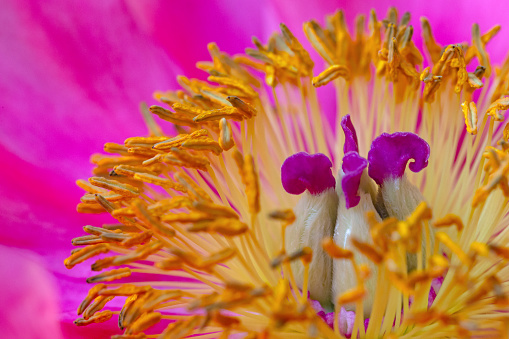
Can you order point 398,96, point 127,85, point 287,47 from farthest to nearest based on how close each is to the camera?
point 127,85
point 287,47
point 398,96

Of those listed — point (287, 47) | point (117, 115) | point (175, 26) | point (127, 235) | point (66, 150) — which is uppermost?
point (175, 26)

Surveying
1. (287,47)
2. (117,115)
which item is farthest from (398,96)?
(117,115)

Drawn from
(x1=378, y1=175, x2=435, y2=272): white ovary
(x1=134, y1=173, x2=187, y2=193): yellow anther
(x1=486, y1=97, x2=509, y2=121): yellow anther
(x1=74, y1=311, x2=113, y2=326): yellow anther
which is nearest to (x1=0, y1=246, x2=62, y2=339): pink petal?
(x1=74, y1=311, x2=113, y2=326): yellow anther

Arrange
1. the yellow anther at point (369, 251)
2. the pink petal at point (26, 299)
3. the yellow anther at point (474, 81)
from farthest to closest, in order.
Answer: the yellow anther at point (474, 81) → the pink petal at point (26, 299) → the yellow anther at point (369, 251)

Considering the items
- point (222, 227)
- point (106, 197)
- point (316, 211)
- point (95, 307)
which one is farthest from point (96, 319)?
point (316, 211)

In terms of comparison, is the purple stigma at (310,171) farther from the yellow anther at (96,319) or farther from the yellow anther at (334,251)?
the yellow anther at (96,319)

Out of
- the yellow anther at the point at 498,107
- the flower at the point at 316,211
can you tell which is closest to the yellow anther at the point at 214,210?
the flower at the point at 316,211

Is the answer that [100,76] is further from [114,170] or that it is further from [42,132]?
[114,170]
